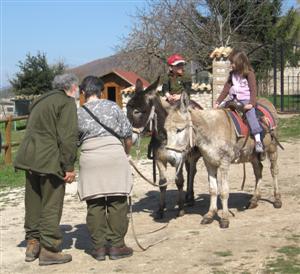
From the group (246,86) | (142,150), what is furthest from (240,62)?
(142,150)

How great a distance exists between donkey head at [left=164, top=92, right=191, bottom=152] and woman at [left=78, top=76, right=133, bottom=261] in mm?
726

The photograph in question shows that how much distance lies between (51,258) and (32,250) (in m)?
0.33

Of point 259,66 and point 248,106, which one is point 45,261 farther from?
point 259,66

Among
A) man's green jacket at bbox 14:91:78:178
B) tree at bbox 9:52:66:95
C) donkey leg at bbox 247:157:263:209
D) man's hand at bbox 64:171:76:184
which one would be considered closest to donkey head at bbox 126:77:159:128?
man's green jacket at bbox 14:91:78:178

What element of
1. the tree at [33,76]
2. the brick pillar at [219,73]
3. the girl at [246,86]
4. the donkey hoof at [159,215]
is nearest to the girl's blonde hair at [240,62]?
the girl at [246,86]

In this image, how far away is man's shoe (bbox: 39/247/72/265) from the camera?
5797mm

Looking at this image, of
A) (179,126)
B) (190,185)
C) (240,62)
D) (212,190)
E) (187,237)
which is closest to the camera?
(187,237)

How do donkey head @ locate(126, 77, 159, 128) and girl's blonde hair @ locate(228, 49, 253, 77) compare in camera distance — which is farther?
girl's blonde hair @ locate(228, 49, 253, 77)

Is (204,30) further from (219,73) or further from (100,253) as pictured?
(100,253)

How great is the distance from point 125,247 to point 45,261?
0.87 meters

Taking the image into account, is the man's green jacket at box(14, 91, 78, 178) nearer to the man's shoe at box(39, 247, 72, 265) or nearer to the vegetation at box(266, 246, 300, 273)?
the man's shoe at box(39, 247, 72, 265)

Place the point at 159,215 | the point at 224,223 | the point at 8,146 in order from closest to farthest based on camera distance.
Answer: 1. the point at 224,223
2. the point at 159,215
3. the point at 8,146

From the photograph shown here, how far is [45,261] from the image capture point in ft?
19.0

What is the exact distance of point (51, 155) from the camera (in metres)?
5.62
